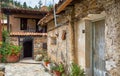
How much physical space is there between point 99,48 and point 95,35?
19.7 inches

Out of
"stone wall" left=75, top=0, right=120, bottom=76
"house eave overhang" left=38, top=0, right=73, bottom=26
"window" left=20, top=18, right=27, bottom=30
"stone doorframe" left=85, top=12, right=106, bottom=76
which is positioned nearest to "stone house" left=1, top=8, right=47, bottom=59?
"window" left=20, top=18, right=27, bottom=30

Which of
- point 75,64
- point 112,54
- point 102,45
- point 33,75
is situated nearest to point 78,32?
point 75,64

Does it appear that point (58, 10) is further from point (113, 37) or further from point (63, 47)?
point (113, 37)

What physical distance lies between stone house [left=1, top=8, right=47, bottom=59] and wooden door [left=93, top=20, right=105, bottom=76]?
47.0 ft

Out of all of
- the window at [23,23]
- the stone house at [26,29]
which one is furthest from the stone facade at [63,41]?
the window at [23,23]

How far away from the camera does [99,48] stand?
21.6 feet

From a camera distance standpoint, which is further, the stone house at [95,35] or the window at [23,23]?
the window at [23,23]

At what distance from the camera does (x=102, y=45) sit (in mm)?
6352

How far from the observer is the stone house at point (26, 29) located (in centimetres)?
2106

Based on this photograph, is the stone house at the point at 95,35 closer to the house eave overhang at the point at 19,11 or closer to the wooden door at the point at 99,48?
the wooden door at the point at 99,48

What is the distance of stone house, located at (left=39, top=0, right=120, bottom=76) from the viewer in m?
4.48

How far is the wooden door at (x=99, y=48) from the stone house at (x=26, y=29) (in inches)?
564

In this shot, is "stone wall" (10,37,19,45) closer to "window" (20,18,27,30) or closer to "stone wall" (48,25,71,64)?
"window" (20,18,27,30)

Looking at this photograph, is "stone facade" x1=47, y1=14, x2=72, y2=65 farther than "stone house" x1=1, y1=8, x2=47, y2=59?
No
